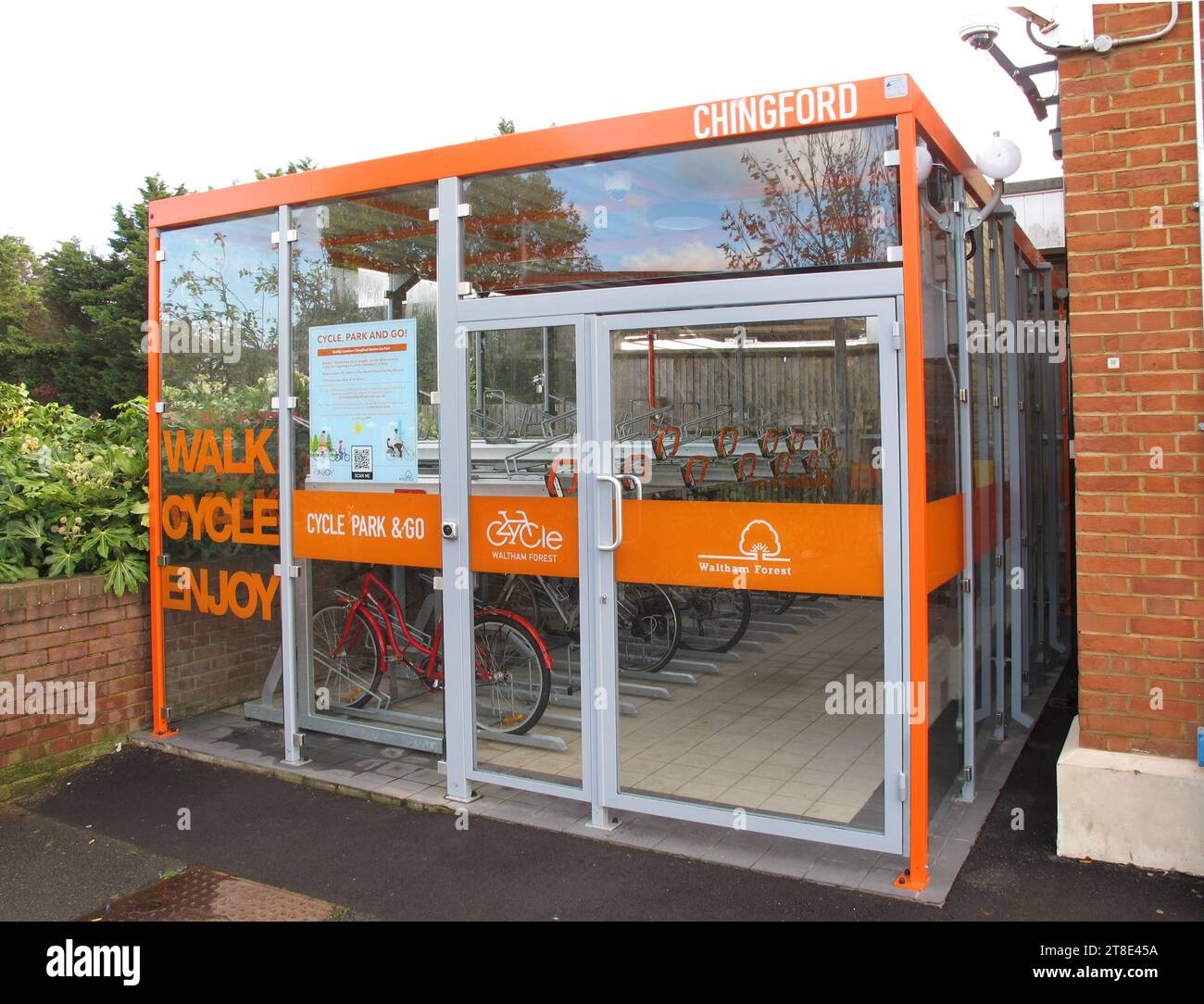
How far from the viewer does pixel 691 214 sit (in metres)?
4.01

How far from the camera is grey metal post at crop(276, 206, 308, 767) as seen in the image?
5.11m

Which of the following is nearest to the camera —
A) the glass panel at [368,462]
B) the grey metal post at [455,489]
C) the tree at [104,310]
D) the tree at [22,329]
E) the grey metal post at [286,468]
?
the grey metal post at [455,489]

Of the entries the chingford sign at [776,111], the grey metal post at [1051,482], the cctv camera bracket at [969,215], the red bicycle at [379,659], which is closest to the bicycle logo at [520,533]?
the red bicycle at [379,659]

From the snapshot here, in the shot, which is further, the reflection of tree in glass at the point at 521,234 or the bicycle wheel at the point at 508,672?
the bicycle wheel at the point at 508,672

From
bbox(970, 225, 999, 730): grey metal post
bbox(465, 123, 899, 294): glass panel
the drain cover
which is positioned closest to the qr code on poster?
bbox(465, 123, 899, 294): glass panel

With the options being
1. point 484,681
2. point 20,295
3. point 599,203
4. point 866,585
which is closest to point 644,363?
point 599,203

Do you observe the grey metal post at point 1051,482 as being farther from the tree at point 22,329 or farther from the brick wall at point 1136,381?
the tree at point 22,329

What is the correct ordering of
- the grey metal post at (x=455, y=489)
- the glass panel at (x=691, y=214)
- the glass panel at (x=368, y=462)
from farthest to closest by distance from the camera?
1. the glass panel at (x=368, y=462)
2. the grey metal post at (x=455, y=489)
3. the glass panel at (x=691, y=214)

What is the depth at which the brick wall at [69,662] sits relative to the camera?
195 inches

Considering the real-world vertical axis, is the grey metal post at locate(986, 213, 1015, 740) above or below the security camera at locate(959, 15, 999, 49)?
below

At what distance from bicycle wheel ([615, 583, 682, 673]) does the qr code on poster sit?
1517 mm

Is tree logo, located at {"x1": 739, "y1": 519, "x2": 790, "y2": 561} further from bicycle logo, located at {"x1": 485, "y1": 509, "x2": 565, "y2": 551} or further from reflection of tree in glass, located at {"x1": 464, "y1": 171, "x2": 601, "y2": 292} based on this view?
reflection of tree in glass, located at {"x1": 464, "y1": 171, "x2": 601, "y2": 292}

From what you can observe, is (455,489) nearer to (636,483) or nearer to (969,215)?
(636,483)
